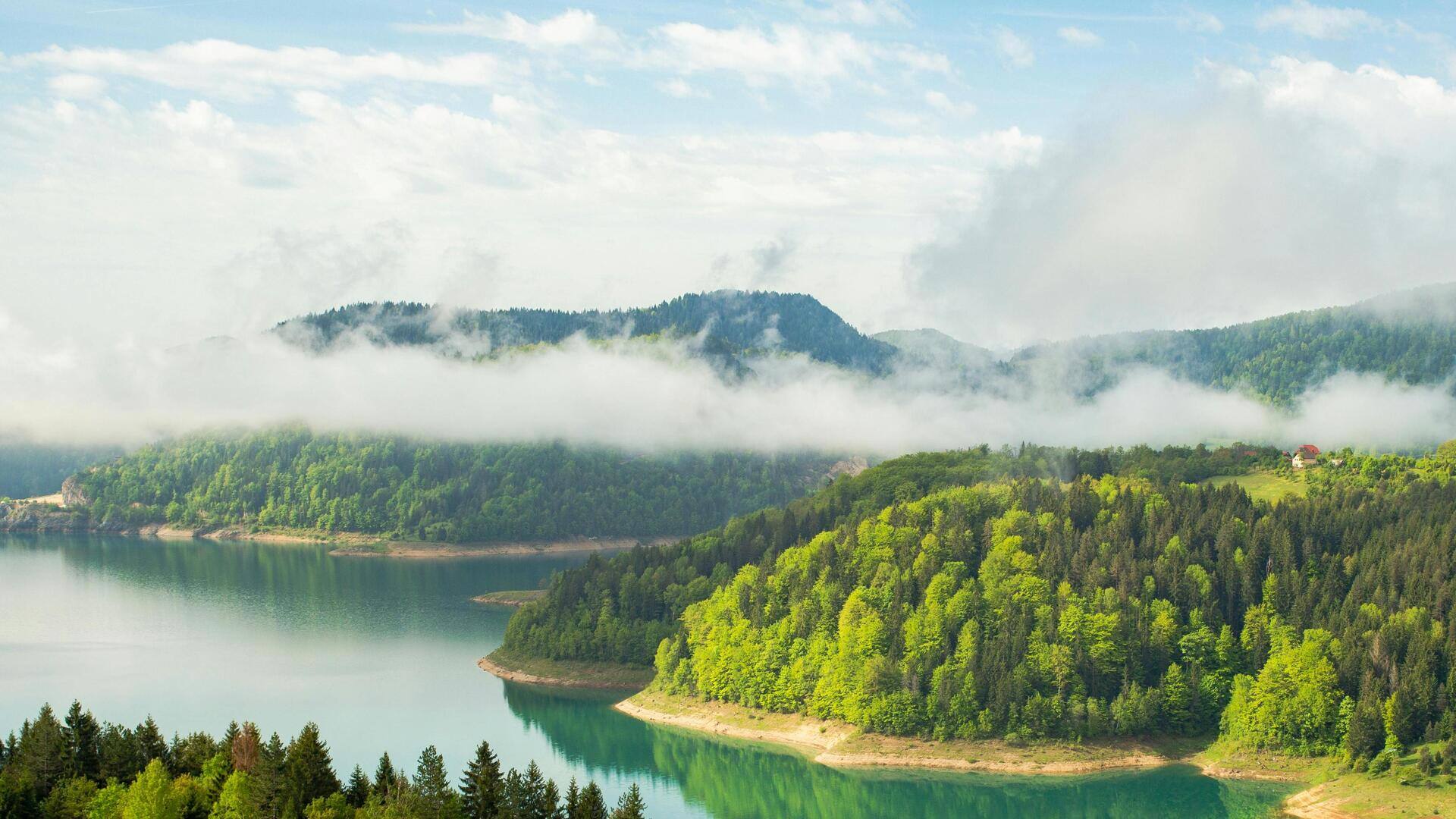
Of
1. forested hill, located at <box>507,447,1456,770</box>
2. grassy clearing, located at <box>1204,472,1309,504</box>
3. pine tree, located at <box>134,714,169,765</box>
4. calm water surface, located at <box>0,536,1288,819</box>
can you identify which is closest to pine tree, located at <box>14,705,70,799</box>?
pine tree, located at <box>134,714,169,765</box>

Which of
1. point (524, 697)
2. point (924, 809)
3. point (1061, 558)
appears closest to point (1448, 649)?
point (1061, 558)

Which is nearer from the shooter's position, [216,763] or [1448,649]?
[216,763]

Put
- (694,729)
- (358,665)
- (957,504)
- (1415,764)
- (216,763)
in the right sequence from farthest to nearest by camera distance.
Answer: (358,665) → (957,504) → (694,729) → (1415,764) → (216,763)

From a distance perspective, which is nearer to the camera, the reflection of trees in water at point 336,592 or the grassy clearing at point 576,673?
the grassy clearing at point 576,673

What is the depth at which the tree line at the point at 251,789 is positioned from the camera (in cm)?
6412

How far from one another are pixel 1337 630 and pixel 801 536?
45667 millimetres

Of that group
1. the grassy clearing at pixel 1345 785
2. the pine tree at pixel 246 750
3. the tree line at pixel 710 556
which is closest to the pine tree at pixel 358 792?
the pine tree at pixel 246 750

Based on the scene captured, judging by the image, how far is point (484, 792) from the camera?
2603 inches

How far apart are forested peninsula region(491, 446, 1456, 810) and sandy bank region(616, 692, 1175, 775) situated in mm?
803

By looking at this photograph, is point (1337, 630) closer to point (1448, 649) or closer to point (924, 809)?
point (1448, 649)

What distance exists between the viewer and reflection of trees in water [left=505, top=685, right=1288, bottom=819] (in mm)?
Result: 90000

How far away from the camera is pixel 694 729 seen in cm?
10944

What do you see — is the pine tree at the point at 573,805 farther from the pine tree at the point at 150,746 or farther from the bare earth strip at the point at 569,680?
the bare earth strip at the point at 569,680

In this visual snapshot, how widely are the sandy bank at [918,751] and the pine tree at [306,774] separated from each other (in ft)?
132
